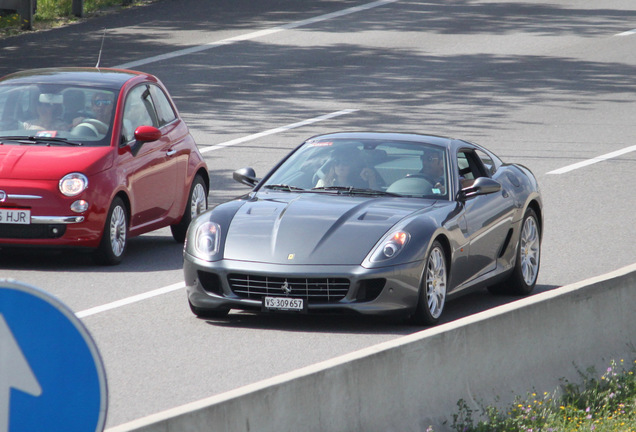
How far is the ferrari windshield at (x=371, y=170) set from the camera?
393 inches

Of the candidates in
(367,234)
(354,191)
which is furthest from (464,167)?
(367,234)

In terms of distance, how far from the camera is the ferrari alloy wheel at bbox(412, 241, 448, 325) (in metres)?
9.15

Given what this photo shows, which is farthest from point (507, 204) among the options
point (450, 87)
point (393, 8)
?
point (393, 8)

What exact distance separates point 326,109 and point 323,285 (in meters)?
12.8

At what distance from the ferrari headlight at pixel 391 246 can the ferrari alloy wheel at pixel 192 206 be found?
419 cm

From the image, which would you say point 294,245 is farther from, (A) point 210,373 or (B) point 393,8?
(B) point 393,8

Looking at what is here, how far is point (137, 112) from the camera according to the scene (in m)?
12.2

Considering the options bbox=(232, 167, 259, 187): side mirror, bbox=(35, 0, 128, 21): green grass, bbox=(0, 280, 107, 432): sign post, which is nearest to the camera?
bbox=(0, 280, 107, 432): sign post

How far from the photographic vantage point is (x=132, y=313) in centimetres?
966

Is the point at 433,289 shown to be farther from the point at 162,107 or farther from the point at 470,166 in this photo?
the point at 162,107

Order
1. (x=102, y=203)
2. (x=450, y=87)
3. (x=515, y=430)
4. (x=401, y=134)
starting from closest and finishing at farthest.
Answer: (x=515, y=430)
(x=401, y=134)
(x=102, y=203)
(x=450, y=87)

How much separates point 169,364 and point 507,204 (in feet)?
11.8

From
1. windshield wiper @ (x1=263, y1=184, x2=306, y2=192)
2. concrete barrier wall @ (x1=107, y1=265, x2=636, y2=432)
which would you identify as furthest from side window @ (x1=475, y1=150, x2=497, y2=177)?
concrete barrier wall @ (x1=107, y1=265, x2=636, y2=432)

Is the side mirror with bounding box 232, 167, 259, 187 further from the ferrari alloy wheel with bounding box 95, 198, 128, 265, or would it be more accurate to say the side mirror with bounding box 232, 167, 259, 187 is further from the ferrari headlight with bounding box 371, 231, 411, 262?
the ferrari headlight with bounding box 371, 231, 411, 262
